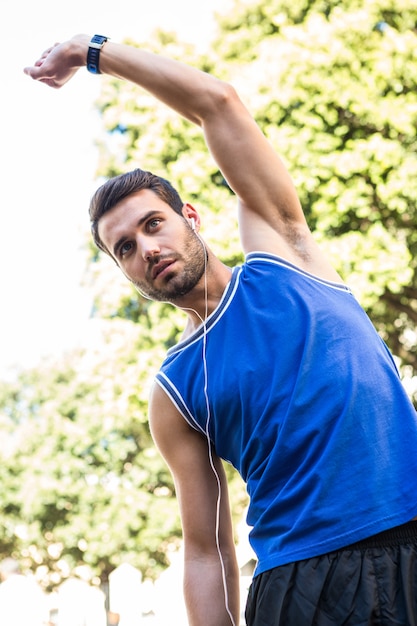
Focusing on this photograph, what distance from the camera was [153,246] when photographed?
2082mm

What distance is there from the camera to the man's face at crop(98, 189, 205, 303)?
2098 mm

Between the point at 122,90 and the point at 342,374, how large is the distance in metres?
8.61

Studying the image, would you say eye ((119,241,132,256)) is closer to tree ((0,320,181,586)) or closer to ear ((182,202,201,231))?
ear ((182,202,201,231))

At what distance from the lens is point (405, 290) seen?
8.82 m

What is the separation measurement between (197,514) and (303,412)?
1.85ft

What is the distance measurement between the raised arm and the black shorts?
75cm

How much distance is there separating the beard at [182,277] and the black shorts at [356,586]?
0.78 metres

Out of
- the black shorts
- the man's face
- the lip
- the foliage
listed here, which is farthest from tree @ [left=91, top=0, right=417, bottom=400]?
the black shorts

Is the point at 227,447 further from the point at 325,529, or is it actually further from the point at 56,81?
the point at 56,81

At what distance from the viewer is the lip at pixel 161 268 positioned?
2092 mm

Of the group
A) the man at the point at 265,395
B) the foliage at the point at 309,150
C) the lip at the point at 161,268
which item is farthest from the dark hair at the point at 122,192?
the foliage at the point at 309,150

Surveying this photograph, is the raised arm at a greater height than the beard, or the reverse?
the raised arm

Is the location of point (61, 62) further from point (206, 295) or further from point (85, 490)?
point (85, 490)

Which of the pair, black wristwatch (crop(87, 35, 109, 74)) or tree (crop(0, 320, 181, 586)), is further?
tree (crop(0, 320, 181, 586))
